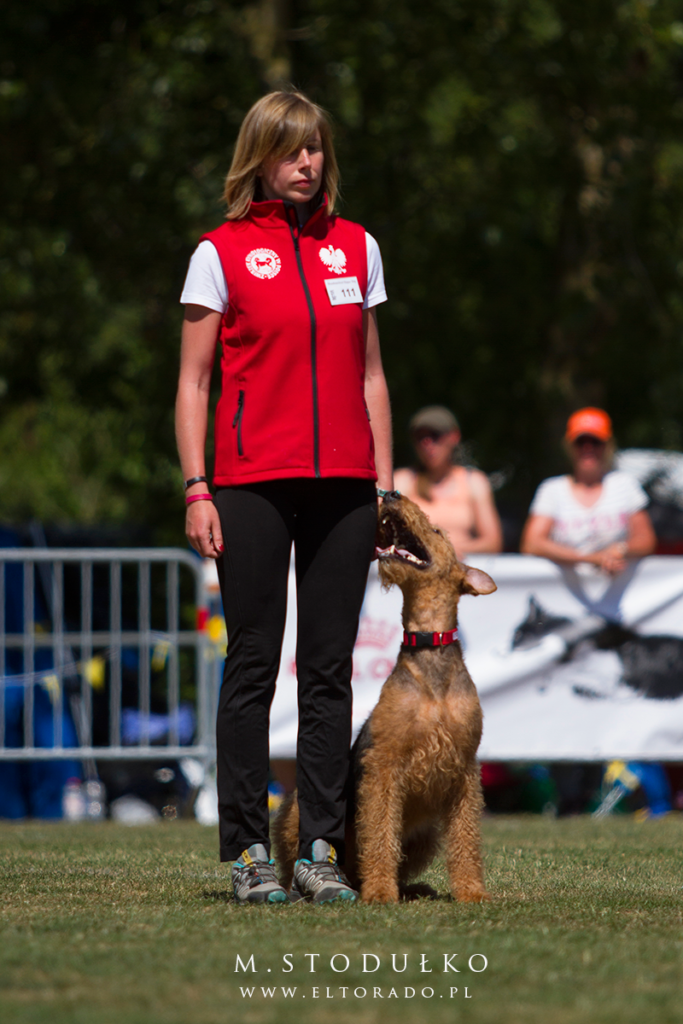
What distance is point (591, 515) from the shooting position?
7.71 metres

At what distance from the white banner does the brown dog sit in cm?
344

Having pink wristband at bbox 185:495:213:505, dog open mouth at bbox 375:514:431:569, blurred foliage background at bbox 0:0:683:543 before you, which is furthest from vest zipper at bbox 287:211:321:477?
blurred foliage background at bbox 0:0:683:543

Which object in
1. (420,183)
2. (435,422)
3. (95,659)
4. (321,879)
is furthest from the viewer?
(420,183)

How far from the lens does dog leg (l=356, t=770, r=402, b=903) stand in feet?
12.3

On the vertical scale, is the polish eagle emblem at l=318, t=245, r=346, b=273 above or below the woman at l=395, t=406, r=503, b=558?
above

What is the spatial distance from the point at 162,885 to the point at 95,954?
130 cm

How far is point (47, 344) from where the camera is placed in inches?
472

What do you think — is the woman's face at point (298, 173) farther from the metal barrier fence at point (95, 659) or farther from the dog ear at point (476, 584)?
the metal barrier fence at point (95, 659)

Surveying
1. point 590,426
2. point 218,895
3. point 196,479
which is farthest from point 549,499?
point 218,895

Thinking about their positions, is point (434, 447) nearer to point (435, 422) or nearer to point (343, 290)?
point (435, 422)

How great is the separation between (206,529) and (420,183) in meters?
7.94

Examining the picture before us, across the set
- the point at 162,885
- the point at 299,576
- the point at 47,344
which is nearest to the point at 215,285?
the point at 299,576

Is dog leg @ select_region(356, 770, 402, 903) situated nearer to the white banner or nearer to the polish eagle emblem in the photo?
the polish eagle emblem

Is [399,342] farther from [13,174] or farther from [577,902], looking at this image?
[577,902]
